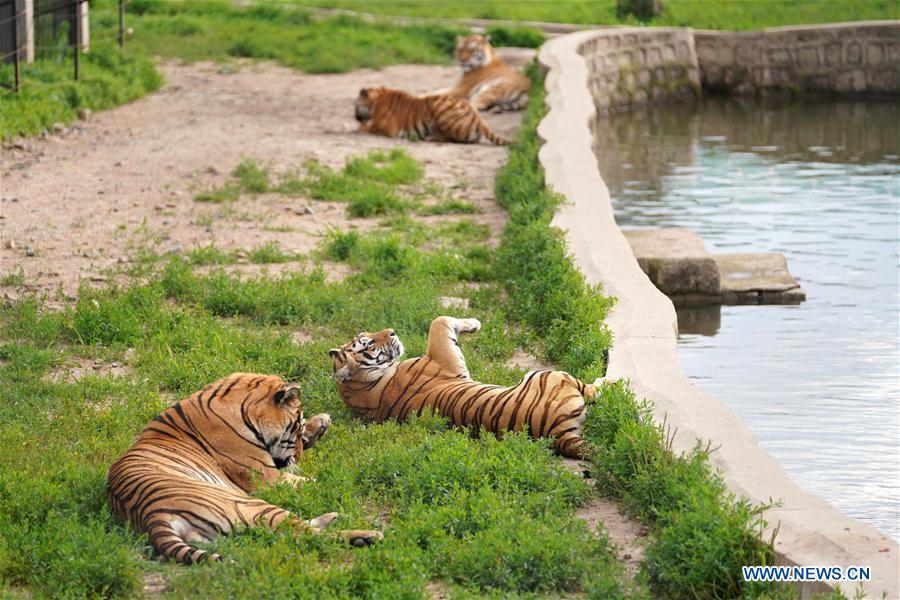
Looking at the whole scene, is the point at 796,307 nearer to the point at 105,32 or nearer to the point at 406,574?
the point at 406,574

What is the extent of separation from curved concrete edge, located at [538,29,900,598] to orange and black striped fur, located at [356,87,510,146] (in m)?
2.20

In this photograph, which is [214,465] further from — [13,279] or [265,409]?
[13,279]

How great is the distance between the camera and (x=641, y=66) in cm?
1830

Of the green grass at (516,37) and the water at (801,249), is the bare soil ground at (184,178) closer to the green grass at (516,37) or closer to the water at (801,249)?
the water at (801,249)

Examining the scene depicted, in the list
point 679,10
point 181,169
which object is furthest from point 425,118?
point 679,10

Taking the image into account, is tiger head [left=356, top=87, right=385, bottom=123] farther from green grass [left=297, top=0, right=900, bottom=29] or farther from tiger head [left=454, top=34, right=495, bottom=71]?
green grass [left=297, top=0, right=900, bottom=29]

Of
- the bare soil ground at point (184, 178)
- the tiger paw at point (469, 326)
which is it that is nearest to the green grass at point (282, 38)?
the bare soil ground at point (184, 178)

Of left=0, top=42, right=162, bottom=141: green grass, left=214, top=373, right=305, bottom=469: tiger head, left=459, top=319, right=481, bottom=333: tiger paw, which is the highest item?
left=214, top=373, right=305, bottom=469: tiger head

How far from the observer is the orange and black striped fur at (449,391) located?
226 inches

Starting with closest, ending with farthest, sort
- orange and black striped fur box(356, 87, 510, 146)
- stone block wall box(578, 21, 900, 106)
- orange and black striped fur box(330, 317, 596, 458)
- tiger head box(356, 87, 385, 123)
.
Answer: orange and black striped fur box(330, 317, 596, 458), orange and black striped fur box(356, 87, 510, 146), tiger head box(356, 87, 385, 123), stone block wall box(578, 21, 900, 106)

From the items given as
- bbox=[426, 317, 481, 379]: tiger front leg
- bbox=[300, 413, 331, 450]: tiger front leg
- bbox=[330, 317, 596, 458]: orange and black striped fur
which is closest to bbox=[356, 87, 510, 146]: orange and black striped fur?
bbox=[330, 317, 596, 458]: orange and black striped fur

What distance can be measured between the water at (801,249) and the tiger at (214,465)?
2454 millimetres

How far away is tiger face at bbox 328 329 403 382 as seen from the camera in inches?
240

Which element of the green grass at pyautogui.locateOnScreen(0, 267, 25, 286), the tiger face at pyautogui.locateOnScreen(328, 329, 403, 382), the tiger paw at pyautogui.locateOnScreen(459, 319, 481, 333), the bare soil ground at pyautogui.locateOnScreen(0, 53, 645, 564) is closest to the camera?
the tiger face at pyautogui.locateOnScreen(328, 329, 403, 382)
